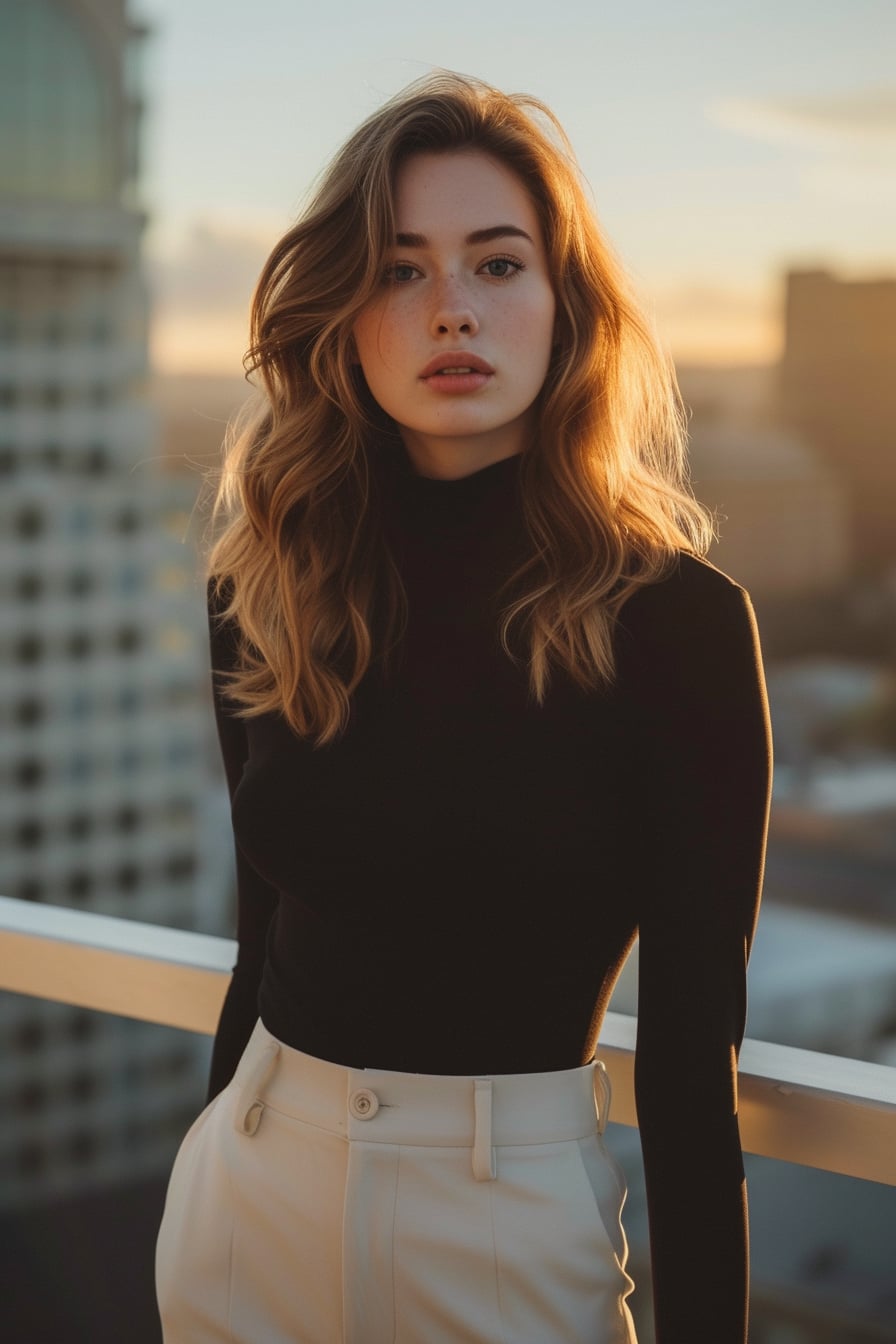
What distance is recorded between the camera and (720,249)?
6100cm

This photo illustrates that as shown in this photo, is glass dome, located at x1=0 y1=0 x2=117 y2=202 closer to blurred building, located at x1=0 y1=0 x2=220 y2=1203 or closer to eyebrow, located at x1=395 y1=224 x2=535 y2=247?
blurred building, located at x1=0 y1=0 x2=220 y2=1203

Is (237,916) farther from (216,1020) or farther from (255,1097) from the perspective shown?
(255,1097)

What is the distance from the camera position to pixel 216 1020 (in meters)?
1.63

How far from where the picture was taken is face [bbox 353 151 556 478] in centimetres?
136

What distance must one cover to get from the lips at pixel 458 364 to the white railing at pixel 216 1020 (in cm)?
64

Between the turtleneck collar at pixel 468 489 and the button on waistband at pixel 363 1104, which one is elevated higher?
the turtleneck collar at pixel 468 489

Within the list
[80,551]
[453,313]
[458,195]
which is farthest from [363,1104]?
[80,551]

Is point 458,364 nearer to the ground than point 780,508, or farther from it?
nearer to the ground

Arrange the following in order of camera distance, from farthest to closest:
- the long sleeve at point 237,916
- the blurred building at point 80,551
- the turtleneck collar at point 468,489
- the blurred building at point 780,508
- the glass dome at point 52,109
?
1. the glass dome at point 52,109
2. the blurred building at point 780,508
3. the blurred building at point 80,551
4. the long sleeve at point 237,916
5. the turtleneck collar at point 468,489

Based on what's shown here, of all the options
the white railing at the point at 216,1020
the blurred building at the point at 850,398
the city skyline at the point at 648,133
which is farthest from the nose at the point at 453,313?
the blurred building at the point at 850,398

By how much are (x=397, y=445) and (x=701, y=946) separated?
650 mm

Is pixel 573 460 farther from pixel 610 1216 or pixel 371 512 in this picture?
pixel 610 1216

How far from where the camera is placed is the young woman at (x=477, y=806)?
3.93ft

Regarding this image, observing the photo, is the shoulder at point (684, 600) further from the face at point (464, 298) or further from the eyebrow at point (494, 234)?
the eyebrow at point (494, 234)
